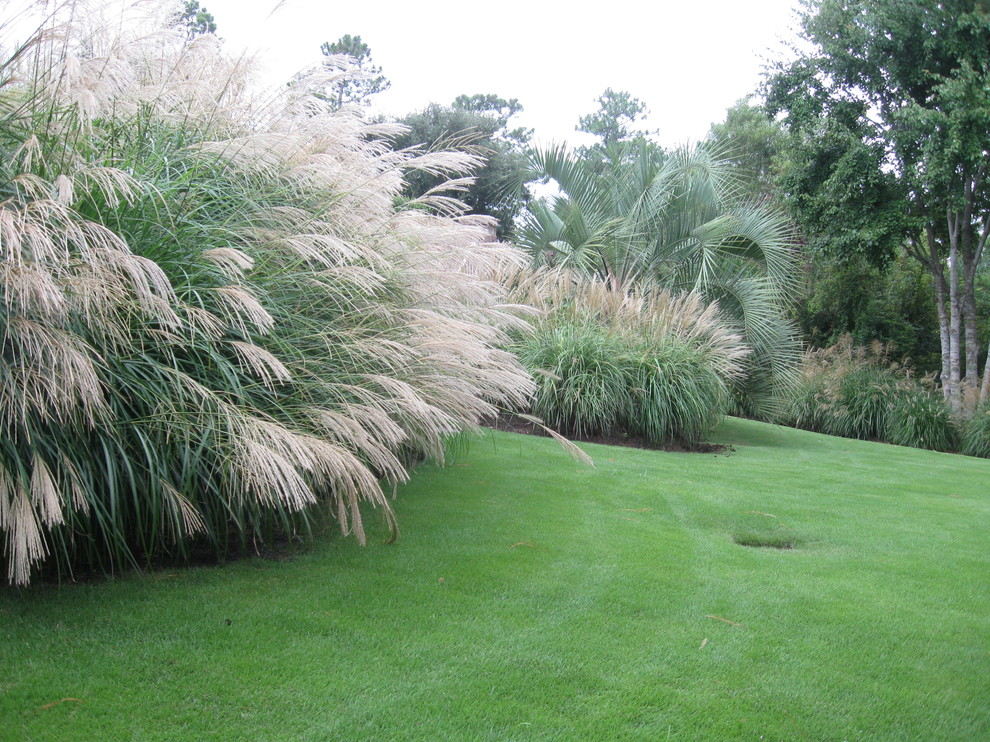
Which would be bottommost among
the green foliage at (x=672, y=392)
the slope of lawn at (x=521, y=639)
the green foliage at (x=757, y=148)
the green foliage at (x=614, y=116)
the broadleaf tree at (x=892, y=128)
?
the slope of lawn at (x=521, y=639)

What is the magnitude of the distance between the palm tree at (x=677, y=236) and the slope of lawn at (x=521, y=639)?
6.47m

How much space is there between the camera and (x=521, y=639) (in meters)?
2.72

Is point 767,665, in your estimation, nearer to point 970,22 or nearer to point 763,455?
point 763,455

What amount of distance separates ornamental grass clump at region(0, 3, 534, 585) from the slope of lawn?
272mm

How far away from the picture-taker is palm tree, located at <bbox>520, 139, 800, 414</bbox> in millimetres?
10594

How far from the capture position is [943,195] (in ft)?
42.4

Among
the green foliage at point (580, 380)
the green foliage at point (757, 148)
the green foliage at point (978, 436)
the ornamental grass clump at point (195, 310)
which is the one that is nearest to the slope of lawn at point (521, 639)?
the ornamental grass clump at point (195, 310)

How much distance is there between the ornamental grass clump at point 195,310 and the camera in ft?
8.30

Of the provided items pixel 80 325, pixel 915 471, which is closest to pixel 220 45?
pixel 80 325

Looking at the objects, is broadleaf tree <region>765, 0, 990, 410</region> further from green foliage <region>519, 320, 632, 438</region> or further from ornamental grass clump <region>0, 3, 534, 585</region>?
ornamental grass clump <region>0, 3, 534, 585</region>

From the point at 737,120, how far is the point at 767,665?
2481 cm

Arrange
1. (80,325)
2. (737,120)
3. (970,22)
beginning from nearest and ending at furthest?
(80,325) → (970,22) → (737,120)

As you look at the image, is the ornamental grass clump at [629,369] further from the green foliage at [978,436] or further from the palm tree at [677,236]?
the green foliage at [978,436]

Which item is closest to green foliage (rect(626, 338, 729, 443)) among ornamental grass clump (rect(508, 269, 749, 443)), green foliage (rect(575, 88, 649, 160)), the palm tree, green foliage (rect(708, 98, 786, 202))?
ornamental grass clump (rect(508, 269, 749, 443))
